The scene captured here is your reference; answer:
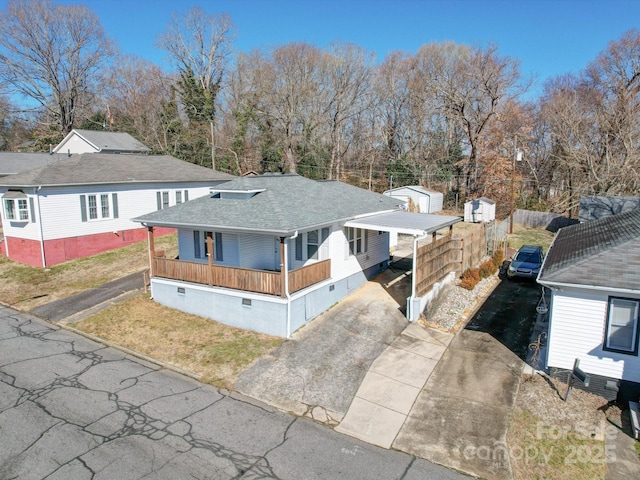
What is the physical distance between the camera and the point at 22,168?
3209cm

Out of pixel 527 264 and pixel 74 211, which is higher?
pixel 74 211

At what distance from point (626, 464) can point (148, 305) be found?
1547 centimetres

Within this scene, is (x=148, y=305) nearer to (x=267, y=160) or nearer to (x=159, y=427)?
(x=159, y=427)

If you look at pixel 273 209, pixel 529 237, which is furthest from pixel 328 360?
pixel 529 237

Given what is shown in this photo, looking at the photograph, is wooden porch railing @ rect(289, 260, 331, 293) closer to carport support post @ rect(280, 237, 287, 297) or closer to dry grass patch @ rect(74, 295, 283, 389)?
carport support post @ rect(280, 237, 287, 297)

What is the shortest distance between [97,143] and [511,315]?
3526cm

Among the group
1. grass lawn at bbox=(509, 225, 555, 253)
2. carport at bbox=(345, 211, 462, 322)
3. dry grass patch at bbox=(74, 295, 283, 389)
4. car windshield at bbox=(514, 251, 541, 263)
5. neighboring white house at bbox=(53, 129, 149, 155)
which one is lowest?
dry grass patch at bbox=(74, 295, 283, 389)

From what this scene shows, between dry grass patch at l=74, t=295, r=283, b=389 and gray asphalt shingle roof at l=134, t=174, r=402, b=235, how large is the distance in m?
3.43

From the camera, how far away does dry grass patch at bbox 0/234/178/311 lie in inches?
732

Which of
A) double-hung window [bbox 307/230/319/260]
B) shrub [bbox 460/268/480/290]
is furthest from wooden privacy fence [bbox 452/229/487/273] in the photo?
double-hung window [bbox 307/230/319/260]

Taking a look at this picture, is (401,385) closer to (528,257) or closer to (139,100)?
(528,257)

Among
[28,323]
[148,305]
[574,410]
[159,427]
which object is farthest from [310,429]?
[28,323]

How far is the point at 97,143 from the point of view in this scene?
123ft

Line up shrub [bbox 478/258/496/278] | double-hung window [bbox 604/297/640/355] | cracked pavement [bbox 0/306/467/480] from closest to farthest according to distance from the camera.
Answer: cracked pavement [bbox 0/306/467/480]
double-hung window [bbox 604/297/640/355]
shrub [bbox 478/258/496/278]
